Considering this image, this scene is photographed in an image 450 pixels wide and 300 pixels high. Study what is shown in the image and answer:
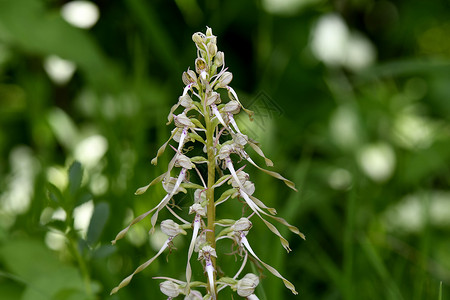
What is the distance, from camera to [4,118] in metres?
2.30

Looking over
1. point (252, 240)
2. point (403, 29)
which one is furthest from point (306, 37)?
point (252, 240)

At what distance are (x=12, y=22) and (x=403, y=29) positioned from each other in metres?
1.70

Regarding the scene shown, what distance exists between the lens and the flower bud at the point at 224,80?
60cm

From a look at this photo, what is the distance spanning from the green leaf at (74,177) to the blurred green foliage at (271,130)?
230 mm

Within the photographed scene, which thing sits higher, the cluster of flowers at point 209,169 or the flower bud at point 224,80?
the flower bud at point 224,80

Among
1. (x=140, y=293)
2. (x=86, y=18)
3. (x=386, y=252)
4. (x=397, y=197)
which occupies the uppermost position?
(x=86, y=18)

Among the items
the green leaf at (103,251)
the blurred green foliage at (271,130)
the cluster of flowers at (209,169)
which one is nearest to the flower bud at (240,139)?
the cluster of flowers at (209,169)

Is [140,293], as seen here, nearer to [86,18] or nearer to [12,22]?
[12,22]

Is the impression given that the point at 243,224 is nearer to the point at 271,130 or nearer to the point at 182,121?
the point at 182,121

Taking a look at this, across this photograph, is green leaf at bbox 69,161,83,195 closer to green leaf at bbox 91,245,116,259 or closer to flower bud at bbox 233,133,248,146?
green leaf at bbox 91,245,116,259

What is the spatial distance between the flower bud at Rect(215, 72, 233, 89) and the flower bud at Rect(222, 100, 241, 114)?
3 cm

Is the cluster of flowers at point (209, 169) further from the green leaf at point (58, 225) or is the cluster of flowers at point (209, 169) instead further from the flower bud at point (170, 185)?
the green leaf at point (58, 225)

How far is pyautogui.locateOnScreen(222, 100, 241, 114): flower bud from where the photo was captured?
0.57 m

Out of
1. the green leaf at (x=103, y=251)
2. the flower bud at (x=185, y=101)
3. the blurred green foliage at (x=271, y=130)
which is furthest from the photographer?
the blurred green foliage at (x=271, y=130)
